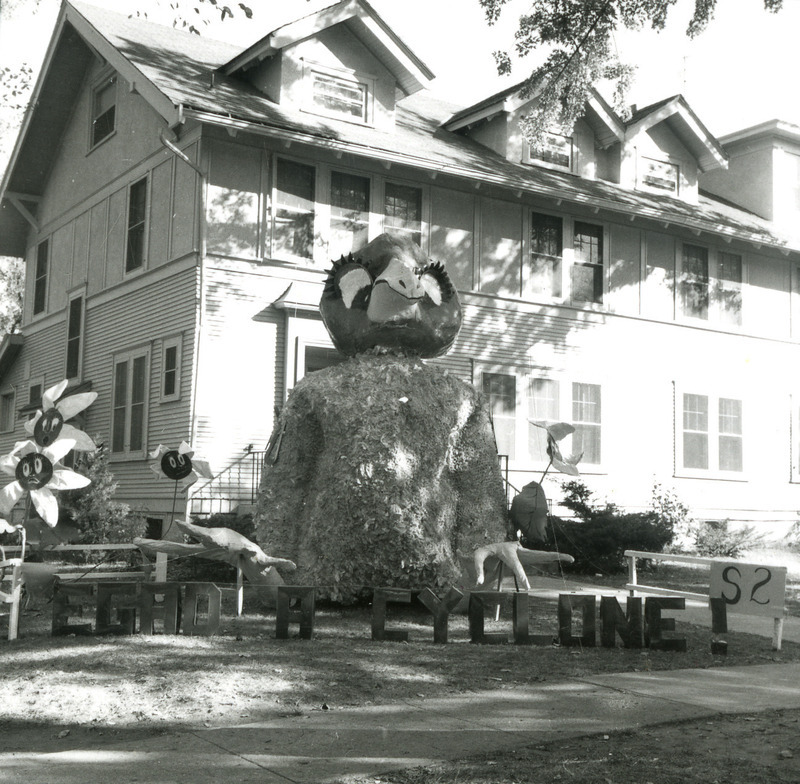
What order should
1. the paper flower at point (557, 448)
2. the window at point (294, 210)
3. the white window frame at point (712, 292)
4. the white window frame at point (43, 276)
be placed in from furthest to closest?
the white window frame at point (43, 276)
the white window frame at point (712, 292)
the window at point (294, 210)
the paper flower at point (557, 448)

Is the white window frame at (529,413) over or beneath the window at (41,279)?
beneath

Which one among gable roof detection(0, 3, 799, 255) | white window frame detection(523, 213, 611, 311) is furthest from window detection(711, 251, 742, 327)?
white window frame detection(523, 213, 611, 311)

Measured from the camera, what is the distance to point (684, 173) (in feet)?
67.8

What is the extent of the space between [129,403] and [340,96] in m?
5.99

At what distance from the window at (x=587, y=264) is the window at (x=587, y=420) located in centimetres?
167

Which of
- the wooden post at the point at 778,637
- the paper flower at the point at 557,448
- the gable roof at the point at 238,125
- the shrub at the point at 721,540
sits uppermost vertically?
the gable roof at the point at 238,125

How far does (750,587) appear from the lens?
25.3ft

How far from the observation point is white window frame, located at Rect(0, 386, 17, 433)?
21.6 m

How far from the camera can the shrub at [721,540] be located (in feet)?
54.5

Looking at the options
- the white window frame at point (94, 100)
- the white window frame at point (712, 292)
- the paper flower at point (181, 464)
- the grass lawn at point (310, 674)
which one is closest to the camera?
the grass lawn at point (310, 674)

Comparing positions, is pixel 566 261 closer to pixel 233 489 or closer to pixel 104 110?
pixel 233 489

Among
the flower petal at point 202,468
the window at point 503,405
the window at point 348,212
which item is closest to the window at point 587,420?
the window at point 503,405

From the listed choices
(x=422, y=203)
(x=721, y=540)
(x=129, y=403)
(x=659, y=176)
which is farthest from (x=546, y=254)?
(x=129, y=403)

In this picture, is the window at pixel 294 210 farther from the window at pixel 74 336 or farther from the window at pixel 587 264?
the window at pixel 587 264
